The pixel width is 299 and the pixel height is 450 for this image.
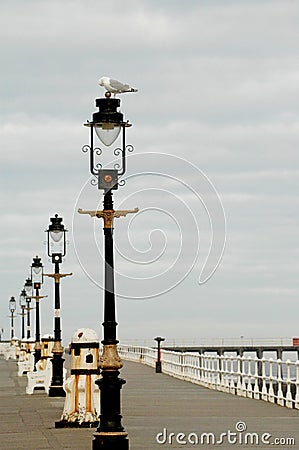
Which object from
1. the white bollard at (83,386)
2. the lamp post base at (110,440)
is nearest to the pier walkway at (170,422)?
the white bollard at (83,386)

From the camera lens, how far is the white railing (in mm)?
29516

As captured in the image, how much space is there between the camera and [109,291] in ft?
56.9

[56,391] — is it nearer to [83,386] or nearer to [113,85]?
[83,386]

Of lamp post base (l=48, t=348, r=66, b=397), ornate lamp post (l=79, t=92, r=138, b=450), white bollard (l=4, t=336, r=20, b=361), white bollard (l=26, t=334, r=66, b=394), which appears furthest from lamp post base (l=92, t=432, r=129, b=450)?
white bollard (l=4, t=336, r=20, b=361)

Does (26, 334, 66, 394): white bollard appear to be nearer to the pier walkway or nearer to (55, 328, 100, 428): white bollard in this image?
the pier walkway

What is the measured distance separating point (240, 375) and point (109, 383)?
62.5ft

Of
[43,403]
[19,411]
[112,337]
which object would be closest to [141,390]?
[43,403]

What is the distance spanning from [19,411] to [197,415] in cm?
459

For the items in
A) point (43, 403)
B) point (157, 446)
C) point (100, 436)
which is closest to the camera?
point (100, 436)

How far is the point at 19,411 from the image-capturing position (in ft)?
95.3

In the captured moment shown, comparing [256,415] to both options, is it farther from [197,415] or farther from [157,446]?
[157,446]

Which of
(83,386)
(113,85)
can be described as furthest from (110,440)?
(83,386)

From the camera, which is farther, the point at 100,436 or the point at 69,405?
the point at 69,405

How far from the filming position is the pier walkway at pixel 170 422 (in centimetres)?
2022
